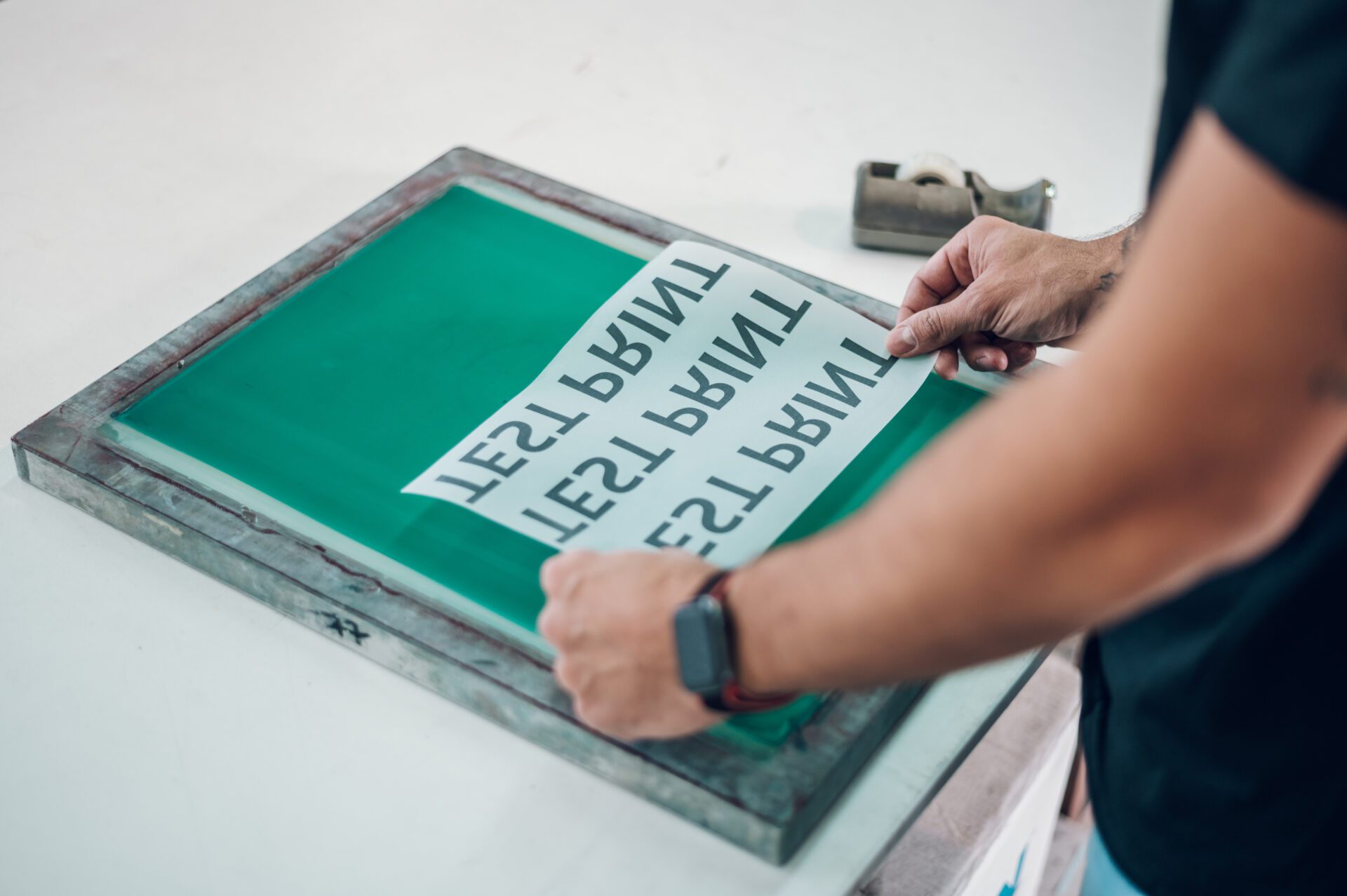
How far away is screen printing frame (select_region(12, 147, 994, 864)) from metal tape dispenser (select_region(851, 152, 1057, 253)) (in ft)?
0.72

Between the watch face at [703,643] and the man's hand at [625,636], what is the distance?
1 cm

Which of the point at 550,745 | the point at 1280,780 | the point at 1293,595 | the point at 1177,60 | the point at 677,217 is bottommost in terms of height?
the point at 550,745

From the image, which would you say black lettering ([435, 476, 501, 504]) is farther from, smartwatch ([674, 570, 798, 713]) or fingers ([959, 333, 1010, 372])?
fingers ([959, 333, 1010, 372])

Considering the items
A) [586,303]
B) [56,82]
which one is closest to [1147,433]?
[586,303]

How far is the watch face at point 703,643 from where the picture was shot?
636mm

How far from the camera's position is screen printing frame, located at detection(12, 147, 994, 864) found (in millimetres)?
715

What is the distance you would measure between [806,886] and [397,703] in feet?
0.94

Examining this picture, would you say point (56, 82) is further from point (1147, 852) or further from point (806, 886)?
point (1147, 852)

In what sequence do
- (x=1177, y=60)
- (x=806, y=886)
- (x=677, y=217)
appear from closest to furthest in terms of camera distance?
(x=1177, y=60) → (x=806, y=886) → (x=677, y=217)

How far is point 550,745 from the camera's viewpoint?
77 cm

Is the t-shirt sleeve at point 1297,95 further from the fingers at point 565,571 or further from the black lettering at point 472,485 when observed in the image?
the black lettering at point 472,485

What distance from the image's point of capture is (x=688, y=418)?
91 cm

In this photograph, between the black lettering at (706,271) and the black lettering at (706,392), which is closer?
the black lettering at (706,392)

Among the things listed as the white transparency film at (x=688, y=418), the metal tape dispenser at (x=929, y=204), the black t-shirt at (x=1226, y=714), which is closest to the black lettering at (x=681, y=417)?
the white transparency film at (x=688, y=418)
